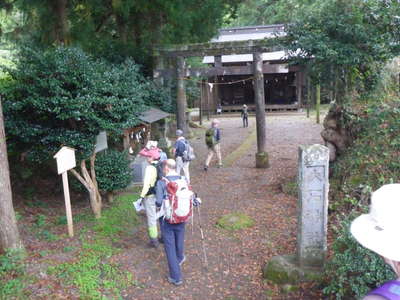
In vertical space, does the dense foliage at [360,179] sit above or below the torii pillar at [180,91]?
below

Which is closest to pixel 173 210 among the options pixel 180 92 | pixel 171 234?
pixel 171 234

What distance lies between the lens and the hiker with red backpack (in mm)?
4691

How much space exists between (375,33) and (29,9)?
32.9ft

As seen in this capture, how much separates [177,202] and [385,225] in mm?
3165

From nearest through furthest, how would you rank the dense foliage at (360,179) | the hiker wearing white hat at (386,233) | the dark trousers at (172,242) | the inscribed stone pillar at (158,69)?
the hiker wearing white hat at (386,233) → the dense foliage at (360,179) → the dark trousers at (172,242) → the inscribed stone pillar at (158,69)

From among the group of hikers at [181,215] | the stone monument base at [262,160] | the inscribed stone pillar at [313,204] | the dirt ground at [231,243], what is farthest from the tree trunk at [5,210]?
the stone monument base at [262,160]

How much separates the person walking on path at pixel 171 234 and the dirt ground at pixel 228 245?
204mm

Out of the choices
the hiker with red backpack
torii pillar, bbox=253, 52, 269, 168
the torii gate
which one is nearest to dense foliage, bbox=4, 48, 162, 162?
the hiker with red backpack

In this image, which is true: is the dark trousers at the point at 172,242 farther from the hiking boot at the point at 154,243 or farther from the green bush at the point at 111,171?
the green bush at the point at 111,171

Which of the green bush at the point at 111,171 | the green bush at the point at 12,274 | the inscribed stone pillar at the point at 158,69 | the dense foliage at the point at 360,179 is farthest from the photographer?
the inscribed stone pillar at the point at 158,69

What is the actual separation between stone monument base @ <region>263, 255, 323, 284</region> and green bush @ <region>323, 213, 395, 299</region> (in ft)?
1.55

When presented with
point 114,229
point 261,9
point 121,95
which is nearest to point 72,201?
point 114,229

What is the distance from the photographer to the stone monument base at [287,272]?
482 centimetres

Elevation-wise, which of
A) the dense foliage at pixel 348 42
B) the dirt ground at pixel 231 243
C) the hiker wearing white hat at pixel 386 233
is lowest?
the dirt ground at pixel 231 243
